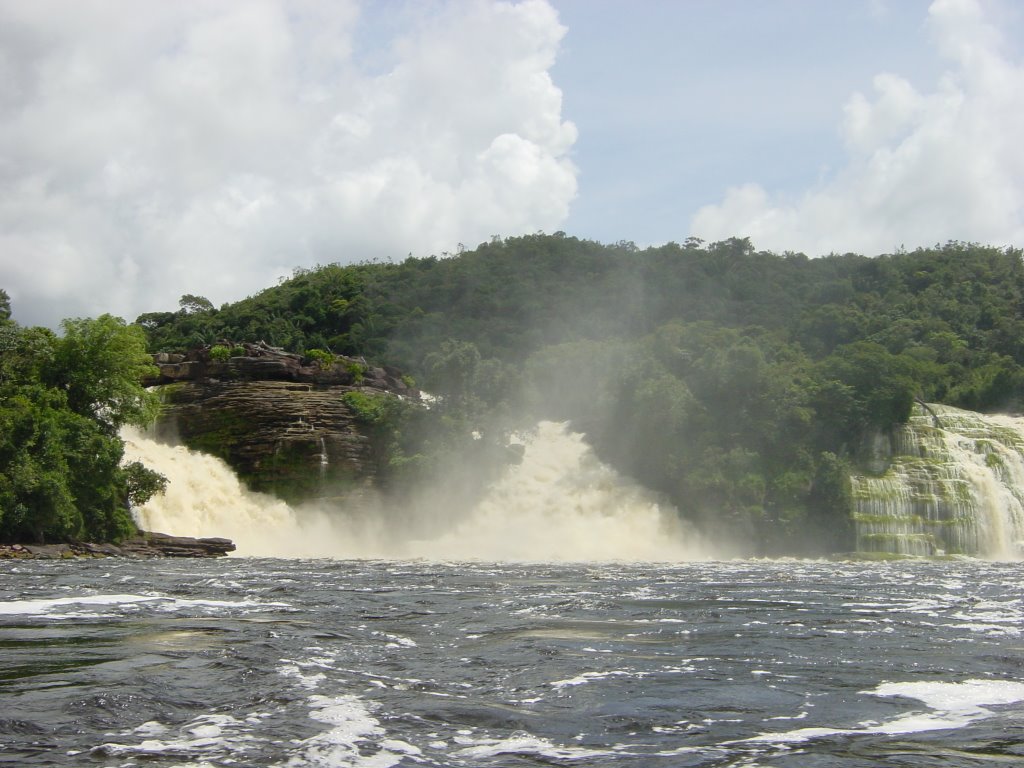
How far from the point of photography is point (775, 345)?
7662 cm

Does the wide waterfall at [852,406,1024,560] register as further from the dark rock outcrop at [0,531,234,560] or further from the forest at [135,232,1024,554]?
the dark rock outcrop at [0,531,234,560]

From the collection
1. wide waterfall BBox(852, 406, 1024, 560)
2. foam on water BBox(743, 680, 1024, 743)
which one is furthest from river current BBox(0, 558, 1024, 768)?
wide waterfall BBox(852, 406, 1024, 560)

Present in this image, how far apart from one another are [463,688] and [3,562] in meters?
25.0

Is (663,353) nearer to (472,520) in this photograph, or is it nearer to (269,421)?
(472,520)

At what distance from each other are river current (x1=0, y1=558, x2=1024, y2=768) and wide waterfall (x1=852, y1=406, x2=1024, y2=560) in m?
29.2

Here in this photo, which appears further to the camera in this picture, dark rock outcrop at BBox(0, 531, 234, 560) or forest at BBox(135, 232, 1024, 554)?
forest at BBox(135, 232, 1024, 554)

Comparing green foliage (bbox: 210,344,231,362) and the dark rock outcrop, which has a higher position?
green foliage (bbox: 210,344,231,362)

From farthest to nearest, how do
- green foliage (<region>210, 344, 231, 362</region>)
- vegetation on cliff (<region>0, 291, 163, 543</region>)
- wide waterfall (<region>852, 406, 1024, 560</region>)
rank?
1. green foliage (<region>210, 344, 231, 362</region>)
2. wide waterfall (<region>852, 406, 1024, 560</region>)
3. vegetation on cliff (<region>0, 291, 163, 543</region>)

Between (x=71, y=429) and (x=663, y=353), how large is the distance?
3501cm

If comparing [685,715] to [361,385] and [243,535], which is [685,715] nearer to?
[243,535]

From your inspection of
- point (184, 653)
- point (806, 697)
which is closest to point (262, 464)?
point (184, 653)

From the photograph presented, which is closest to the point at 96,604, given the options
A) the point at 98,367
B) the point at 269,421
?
the point at 98,367

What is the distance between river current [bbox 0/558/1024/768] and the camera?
8.75 meters

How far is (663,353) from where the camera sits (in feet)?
208
